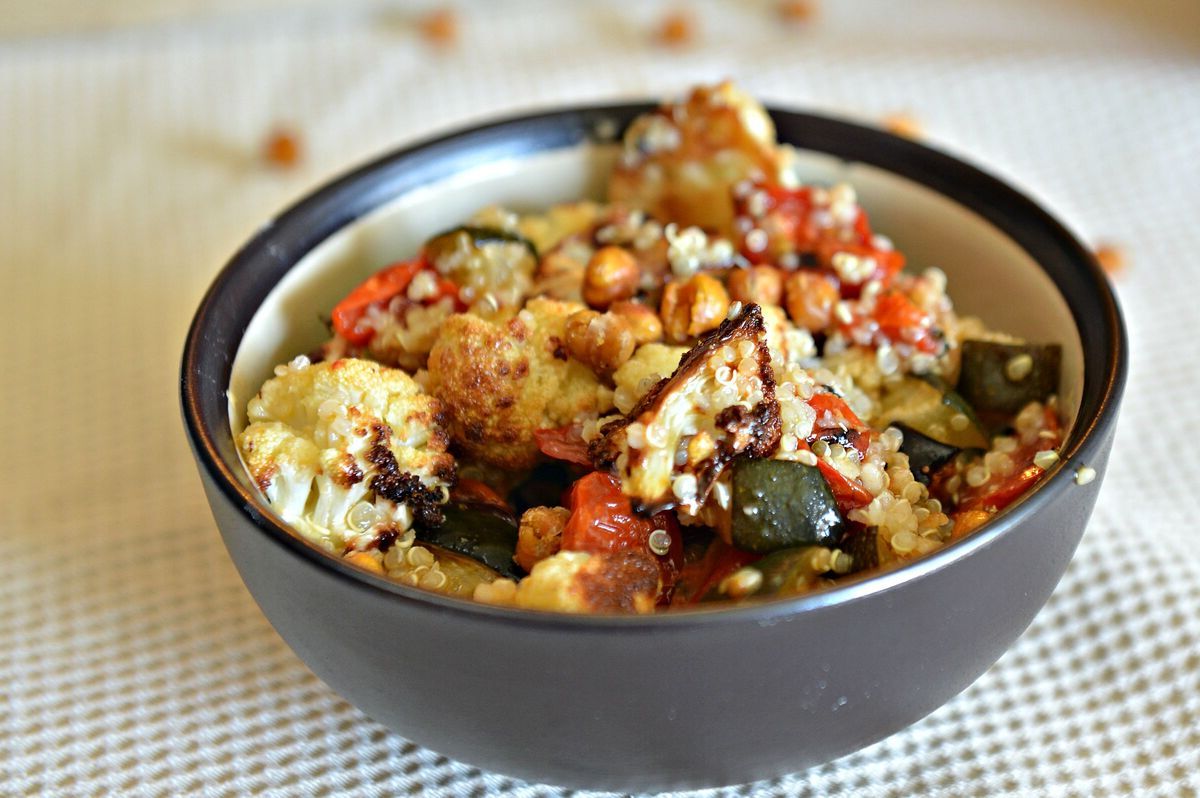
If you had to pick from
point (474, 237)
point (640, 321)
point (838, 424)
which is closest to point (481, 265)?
point (474, 237)

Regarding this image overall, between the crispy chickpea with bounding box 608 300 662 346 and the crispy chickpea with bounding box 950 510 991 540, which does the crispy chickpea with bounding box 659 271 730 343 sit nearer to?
the crispy chickpea with bounding box 608 300 662 346

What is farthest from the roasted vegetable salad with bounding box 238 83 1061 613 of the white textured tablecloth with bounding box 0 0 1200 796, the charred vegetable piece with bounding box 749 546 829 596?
the white textured tablecloth with bounding box 0 0 1200 796

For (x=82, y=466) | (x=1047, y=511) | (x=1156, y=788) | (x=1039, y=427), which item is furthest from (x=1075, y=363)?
(x=82, y=466)

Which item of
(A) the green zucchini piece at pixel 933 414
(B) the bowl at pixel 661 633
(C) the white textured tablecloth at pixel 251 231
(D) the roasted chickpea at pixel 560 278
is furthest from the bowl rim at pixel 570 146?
(C) the white textured tablecloth at pixel 251 231

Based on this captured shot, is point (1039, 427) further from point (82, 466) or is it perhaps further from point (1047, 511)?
point (82, 466)

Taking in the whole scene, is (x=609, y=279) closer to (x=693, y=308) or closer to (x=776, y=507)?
(x=693, y=308)
